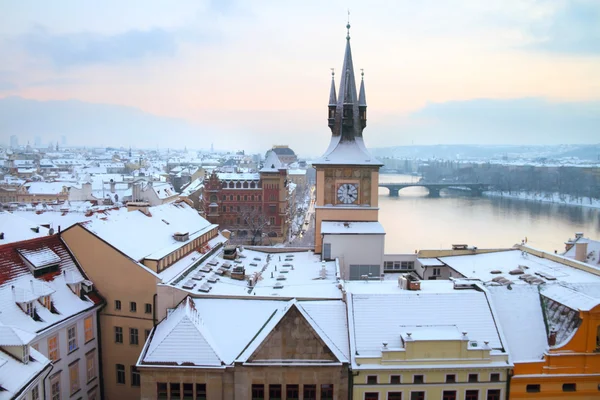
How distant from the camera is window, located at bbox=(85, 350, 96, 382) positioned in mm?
22547

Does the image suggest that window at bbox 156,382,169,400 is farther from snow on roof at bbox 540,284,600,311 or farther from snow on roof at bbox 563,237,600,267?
snow on roof at bbox 563,237,600,267

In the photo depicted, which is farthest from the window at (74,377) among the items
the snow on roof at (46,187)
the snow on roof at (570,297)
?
the snow on roof at (46,187)

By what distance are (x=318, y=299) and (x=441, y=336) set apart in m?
5.47

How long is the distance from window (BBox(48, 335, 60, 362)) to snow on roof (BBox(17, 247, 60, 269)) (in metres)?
3.47

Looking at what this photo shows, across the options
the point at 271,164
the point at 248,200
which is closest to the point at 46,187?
the point at 248,200

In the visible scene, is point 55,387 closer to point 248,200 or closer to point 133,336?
point 133,336

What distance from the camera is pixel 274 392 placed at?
19125 millimetres

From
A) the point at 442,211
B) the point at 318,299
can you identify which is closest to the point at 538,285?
the point at 318,299

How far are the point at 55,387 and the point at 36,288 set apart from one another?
4.24 metres

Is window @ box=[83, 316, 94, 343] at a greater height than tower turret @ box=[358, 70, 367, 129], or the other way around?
tower turret @ box=[358, 70, 367, 129]

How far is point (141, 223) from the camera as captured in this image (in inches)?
1081

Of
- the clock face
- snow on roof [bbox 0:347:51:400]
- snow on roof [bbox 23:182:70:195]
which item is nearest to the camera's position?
snow on roof [bbox 0:347:51:400]

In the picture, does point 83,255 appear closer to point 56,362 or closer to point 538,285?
point 56,362

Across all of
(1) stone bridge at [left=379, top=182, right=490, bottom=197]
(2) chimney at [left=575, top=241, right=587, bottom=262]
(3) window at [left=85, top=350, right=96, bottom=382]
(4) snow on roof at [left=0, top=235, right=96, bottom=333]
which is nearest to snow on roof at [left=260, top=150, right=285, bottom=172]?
(2) chimney at [left=575, top=241, right=587, bottom=262]
